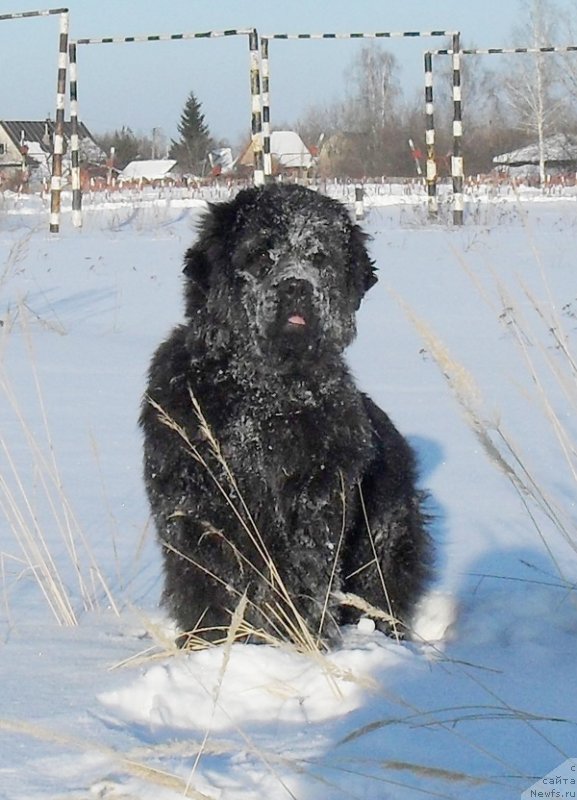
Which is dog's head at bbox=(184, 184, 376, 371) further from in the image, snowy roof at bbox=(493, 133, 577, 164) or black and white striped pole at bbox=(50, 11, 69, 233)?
snowy roof at bbox=(493, 133, 577, 164)

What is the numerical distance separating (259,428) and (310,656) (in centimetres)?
86

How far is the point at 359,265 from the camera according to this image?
3305mm

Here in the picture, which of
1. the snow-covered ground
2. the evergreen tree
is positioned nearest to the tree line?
the evergreen tree

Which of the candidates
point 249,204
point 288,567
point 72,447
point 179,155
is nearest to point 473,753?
point 288,567

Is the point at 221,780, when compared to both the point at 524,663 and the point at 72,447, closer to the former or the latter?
the point at 524,663

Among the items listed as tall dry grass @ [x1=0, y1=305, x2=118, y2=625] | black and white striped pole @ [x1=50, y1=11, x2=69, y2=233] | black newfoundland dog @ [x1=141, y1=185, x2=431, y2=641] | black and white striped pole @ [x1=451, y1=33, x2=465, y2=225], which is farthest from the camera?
black and white striped pole @ [x1=50, y1=11, x2=69, y2=233]

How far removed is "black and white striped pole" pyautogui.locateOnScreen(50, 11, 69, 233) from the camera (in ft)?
47.3

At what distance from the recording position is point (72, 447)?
510cm

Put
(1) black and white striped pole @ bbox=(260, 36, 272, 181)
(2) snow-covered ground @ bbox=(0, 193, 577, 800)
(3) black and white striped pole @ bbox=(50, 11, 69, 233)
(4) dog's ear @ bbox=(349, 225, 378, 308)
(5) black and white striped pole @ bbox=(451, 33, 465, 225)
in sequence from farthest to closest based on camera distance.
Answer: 1. (3) black and white striped pole @ bbox=(50, 11, 69, 233)
2. (5) black and white striped pole @ bbox=(451, 33, 465, 225)
3. (1) black and white striped pole @ bbox=(260, 36, 272, 181)
4. (4) dog's ear @ bbox=(349, 225, 378, 308)
5. (2) snow-covered ground @ bbox=(0, 193, 577, 800)

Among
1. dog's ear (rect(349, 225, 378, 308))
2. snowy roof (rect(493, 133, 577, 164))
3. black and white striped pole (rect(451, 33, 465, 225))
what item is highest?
snowy roof (rect(493, 133, 577, 164))

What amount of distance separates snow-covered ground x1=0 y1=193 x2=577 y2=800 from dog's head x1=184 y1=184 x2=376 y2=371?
25 centimetres

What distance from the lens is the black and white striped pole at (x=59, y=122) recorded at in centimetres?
1441

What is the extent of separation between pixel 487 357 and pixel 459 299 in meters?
2.52

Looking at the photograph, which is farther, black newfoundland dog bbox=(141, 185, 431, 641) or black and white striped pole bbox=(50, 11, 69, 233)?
black and white striped pole bbox=(50, 11, 69, 233)
